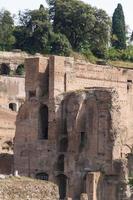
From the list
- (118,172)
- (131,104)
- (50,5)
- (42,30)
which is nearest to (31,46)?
(42,30)

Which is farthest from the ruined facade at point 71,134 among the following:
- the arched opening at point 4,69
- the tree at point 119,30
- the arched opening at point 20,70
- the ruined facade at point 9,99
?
the tree at point 119,30

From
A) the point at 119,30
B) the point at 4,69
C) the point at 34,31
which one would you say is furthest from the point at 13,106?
the point at 119,30

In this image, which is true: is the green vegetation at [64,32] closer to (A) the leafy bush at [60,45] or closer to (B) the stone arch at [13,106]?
(A) the leafy bush at [60,45]

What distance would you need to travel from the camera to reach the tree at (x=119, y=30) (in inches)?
2913

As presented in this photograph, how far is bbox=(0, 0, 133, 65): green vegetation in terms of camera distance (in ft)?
209

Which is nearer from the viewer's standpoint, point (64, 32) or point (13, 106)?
point (13, 106)

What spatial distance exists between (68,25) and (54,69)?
77.7ft

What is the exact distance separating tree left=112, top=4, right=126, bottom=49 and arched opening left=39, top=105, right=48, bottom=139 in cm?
3111

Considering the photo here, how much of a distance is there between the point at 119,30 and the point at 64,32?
367 inches

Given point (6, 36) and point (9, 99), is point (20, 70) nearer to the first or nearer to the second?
point (9, 99)

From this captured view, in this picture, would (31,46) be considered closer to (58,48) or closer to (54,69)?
(58,48)

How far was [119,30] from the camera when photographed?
7431cm

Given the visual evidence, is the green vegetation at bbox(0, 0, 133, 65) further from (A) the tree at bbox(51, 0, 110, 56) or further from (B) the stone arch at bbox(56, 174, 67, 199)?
(B) the stone arch at bbox(56, 174, 67, 199)

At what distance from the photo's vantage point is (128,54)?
6956 cm
